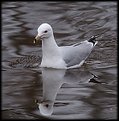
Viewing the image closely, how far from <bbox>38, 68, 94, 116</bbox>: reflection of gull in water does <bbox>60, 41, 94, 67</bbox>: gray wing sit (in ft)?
0.66

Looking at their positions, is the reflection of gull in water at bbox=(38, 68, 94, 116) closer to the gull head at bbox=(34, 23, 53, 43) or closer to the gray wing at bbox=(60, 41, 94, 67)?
the gray wing at bbox=(60, 41, 94, 67)

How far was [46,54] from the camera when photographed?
7.97m

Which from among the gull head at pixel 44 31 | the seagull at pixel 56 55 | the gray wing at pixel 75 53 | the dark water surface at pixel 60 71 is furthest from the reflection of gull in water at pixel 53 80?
the gull head at pixel 44 31

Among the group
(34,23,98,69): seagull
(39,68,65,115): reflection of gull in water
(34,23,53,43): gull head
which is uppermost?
(34,23,53,43): gull head

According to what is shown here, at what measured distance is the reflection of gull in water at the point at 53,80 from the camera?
6742 millimetres

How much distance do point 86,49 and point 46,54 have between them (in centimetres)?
69

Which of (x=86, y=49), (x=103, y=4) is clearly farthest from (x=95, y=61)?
(x=103, y=4)

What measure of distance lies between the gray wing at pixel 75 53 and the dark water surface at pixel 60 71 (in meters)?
0.13

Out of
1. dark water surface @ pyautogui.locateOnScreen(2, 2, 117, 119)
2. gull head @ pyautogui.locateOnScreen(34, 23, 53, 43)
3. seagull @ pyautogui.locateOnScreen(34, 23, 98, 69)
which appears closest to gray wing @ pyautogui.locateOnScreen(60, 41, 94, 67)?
seagull @ pyautogui.locateOnScreen(34, 23, 98, 69)

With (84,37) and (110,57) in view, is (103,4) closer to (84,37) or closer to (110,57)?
(84,37)

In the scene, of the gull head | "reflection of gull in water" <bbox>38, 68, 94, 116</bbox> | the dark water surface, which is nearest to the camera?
the dark water surface

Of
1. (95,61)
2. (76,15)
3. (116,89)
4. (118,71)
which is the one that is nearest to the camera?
(116,89)

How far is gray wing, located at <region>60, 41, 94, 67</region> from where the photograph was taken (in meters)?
8.00

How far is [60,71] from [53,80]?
1.19 ft
